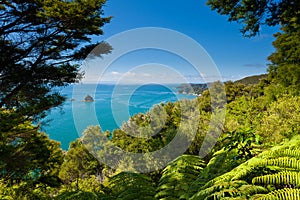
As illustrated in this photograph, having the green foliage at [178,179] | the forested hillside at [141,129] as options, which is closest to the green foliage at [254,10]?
the forested hillside at [141,129]

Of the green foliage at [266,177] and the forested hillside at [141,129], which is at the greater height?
the forested hillside at [141,129]

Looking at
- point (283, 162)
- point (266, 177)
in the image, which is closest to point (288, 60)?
point (283, 162)

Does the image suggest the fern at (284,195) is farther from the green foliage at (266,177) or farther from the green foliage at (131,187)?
the green foliage at (131,187)

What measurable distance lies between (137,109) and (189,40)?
7971 millimetres

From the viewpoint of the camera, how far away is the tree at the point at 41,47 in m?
6.78

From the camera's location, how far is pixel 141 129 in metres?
11.9

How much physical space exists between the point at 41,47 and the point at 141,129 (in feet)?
20.9

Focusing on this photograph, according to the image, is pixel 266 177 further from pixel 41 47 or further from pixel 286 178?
pixel 41 47

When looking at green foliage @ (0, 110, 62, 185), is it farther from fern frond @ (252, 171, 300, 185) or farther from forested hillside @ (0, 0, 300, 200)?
fern frond @ (252, 171, 300, 185)

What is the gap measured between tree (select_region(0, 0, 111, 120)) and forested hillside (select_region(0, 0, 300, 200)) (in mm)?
31

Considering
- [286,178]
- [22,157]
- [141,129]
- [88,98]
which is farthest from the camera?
[141,129]

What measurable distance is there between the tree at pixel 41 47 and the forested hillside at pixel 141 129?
0.10ft

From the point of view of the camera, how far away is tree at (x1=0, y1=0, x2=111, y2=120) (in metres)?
6.78

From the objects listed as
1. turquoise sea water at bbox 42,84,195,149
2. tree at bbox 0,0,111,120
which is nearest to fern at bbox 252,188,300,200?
turquoise sea water at bbox 42,84,195,149
